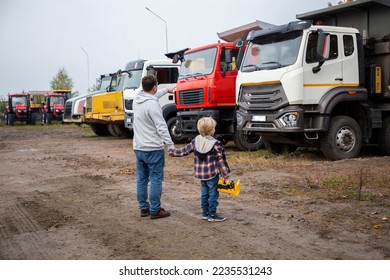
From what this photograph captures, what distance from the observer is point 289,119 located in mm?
10133

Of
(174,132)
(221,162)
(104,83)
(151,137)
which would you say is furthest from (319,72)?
(104,83)

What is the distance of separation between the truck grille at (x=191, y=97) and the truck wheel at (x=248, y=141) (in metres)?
1.37

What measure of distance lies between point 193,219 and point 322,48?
18.6 feet

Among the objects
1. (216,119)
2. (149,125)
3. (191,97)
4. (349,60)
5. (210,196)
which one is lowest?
(210,196)

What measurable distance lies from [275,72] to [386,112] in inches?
123

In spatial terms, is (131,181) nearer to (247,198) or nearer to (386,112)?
(247,198)

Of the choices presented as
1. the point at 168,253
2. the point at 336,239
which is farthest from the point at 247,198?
the point at 168,253

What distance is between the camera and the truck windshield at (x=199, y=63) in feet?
43.4

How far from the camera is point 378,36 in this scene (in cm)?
1116

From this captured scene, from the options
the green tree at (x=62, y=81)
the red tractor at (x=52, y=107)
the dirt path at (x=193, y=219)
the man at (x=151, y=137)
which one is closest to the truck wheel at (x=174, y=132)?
the dirt path at (x=193, y=219)

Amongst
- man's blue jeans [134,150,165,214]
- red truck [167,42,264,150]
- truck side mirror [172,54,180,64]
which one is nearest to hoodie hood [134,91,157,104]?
man's blue jeans [134,150,165,214]

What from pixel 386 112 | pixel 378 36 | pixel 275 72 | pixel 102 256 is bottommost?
pixel 102 256

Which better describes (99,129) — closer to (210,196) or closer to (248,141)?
(248,141)

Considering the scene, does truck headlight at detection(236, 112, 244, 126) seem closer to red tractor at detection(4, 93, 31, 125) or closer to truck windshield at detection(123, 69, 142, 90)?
truck windshield at detection(123, 69, 142, 90)
